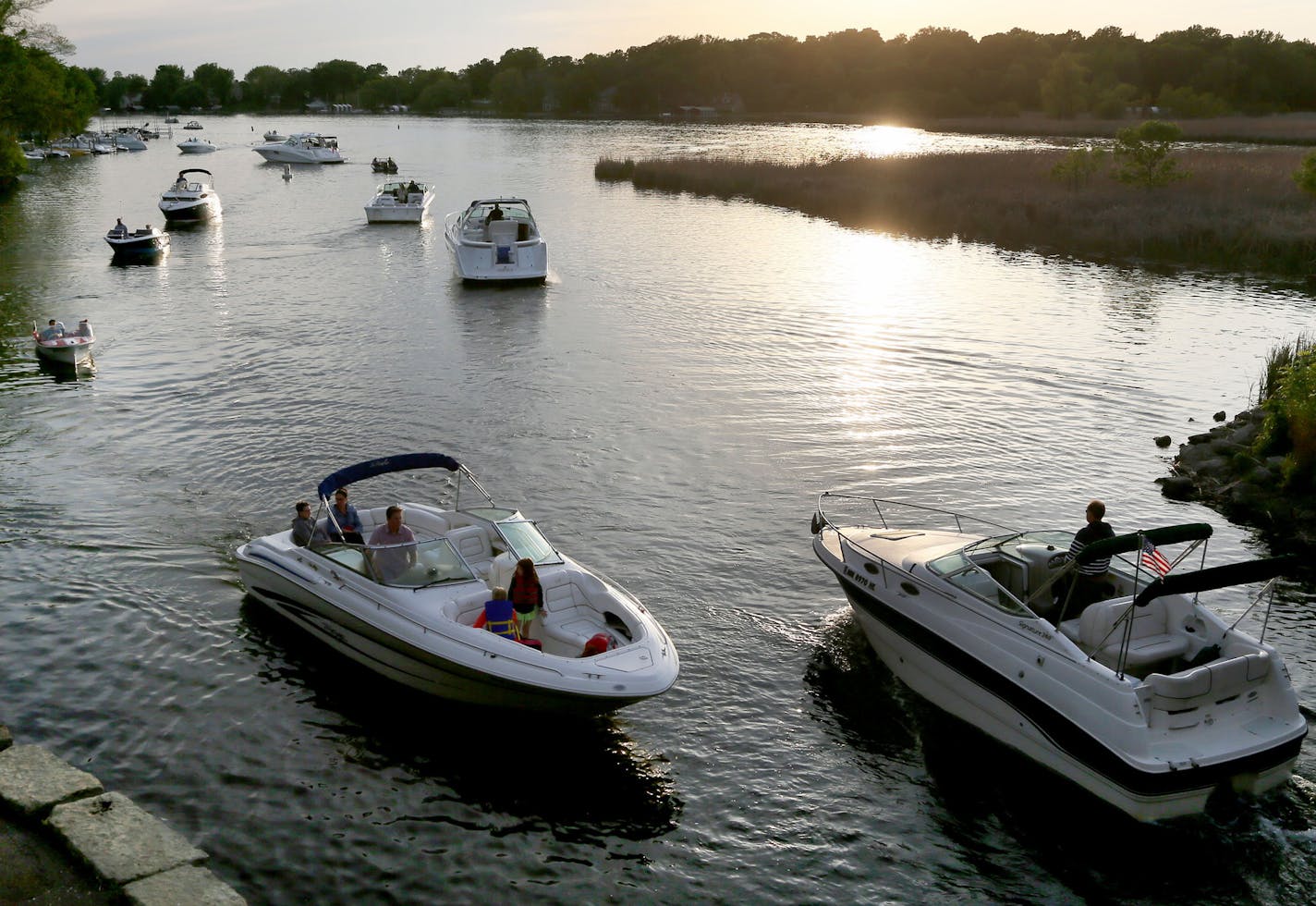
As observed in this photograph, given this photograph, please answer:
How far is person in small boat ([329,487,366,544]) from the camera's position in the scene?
15406 millimetres

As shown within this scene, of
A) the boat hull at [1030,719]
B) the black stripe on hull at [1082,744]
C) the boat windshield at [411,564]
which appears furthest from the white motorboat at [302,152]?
the black stripe on hull at [1082,744]

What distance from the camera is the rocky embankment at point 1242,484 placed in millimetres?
19594

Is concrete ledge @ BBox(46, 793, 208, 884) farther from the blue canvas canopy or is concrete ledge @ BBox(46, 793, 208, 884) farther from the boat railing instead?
the boat railing

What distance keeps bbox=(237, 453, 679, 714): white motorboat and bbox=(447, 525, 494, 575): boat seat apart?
14 mm

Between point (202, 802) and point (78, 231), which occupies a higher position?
point (78, 231)

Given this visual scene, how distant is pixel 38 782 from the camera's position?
407 inches

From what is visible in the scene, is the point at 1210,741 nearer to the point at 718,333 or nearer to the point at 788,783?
the point at 788,783

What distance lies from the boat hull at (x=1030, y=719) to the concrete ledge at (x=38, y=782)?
9.63 metres

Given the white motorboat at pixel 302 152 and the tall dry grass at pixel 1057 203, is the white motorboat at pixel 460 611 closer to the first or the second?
the tall dry grass at pixel 1057 203

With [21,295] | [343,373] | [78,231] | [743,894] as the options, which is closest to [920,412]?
[343,373]

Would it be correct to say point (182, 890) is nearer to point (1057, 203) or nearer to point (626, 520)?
point (626, 520)

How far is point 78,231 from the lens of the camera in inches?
2254

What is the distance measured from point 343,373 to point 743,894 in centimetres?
2243

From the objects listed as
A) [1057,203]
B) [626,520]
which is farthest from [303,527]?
[1057,203]
